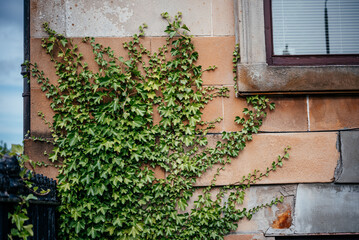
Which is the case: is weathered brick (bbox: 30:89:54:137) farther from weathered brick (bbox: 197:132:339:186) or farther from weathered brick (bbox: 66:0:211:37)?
weathered brick (bbox: 197:132:339:186)

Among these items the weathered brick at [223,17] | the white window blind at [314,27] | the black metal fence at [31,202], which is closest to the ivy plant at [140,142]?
the black metal fence at [31,202]

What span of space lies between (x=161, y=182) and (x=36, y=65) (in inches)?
73.0

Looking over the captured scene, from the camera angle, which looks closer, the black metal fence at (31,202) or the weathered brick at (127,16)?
the black metal fence at (31,202)

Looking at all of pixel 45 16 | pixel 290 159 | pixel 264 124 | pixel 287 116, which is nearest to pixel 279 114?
pixel 287 116

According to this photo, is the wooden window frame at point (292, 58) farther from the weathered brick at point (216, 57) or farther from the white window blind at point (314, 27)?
the weathered brick at point (216, 57)

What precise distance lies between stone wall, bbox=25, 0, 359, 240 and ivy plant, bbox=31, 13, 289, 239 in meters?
0.09

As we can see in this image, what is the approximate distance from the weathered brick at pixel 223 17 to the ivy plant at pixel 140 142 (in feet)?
1.23

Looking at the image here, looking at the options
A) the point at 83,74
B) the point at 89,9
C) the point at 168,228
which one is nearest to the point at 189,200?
the point at 168,228

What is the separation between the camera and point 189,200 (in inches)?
137

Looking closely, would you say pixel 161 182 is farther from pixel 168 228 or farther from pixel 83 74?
pixel 83 74

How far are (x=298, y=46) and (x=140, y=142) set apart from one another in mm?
2105

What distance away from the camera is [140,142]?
135 inches

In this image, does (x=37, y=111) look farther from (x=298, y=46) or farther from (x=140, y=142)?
(x=298, y=46)

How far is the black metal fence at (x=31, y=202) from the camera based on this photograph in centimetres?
213
